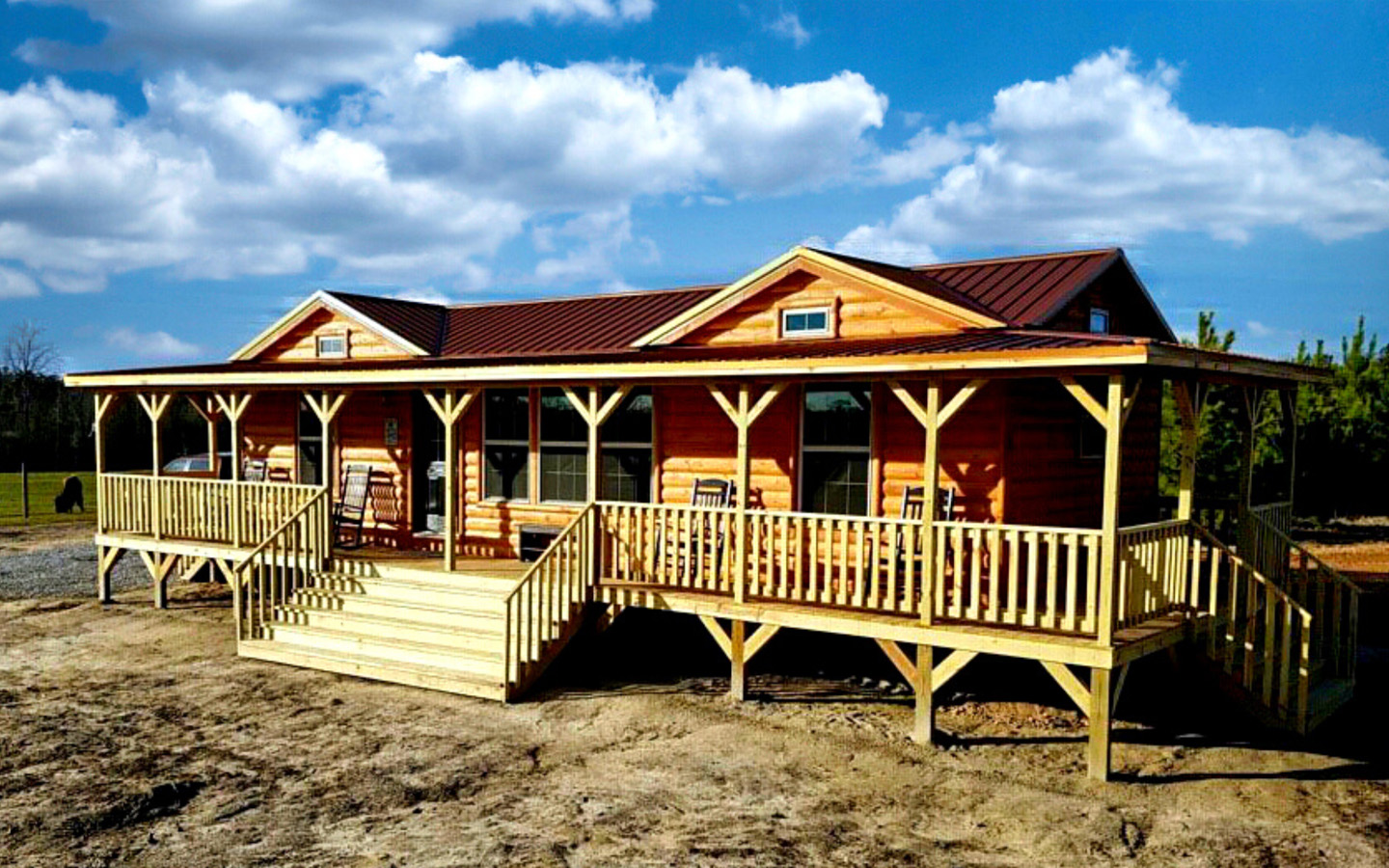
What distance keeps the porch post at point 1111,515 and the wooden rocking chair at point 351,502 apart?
10780 millimetres

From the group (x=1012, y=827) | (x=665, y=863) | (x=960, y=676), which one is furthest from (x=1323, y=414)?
(x=665, y=863)

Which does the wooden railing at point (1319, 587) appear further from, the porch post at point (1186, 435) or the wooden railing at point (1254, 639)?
the porch post at point (1186, 435)

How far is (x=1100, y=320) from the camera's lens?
14.4m

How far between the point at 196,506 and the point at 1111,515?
12421mm

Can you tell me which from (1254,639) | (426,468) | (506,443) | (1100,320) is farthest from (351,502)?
(1254,639)

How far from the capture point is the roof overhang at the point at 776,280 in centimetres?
1262

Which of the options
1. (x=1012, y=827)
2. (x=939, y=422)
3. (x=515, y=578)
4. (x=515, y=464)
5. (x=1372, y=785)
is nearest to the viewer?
(x=1012, y=827)

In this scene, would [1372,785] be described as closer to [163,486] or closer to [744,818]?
[744,818]

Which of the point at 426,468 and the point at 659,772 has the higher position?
the point at 426,468

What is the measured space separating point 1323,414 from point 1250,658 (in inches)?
675

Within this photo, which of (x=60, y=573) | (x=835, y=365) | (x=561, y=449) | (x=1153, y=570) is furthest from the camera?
(x=60, y=573)

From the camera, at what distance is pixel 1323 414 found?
25.0m

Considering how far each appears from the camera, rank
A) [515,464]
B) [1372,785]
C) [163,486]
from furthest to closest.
Answer: [163,486] < [515,464] < [1372,785]

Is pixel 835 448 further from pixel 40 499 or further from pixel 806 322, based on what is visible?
pixel 40 499
